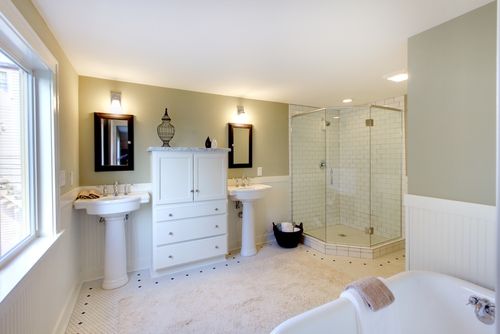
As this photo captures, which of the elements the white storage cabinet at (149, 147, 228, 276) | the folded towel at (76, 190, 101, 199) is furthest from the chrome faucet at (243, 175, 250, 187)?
the folded towel at (76, 190, 101, 199)

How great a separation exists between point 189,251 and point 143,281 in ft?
1.84

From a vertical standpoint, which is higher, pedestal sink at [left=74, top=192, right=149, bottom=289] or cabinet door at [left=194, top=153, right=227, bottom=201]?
cabinet door at [left=194, top=153, right=227, bottom=201]

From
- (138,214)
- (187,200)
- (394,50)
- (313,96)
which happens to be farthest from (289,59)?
(138,214)

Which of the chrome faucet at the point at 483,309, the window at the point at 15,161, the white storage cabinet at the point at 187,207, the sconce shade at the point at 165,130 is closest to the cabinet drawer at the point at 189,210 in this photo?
the white storage cabinet at the point at 187,207

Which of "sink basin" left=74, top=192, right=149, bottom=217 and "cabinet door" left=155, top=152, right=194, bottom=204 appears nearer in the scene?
"sink basin" left=74, top=192, right=149, bottom=217

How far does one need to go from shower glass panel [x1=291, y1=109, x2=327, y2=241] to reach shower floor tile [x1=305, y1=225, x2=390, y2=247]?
0.47 ft

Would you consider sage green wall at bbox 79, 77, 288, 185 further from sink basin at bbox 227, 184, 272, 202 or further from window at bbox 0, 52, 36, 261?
window at bbox 0, 52, 36, 261

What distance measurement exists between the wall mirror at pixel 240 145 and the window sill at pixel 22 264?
2269 millimetres

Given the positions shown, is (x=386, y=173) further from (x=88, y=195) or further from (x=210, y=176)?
(x=88, y=195)

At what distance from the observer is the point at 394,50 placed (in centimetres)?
212

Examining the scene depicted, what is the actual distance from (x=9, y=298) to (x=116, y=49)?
189 centimetres

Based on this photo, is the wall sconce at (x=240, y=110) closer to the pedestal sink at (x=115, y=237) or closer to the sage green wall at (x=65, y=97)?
the pedestal sink at (x=115, y=237)

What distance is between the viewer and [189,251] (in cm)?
288

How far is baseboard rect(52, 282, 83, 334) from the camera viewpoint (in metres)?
1.84
